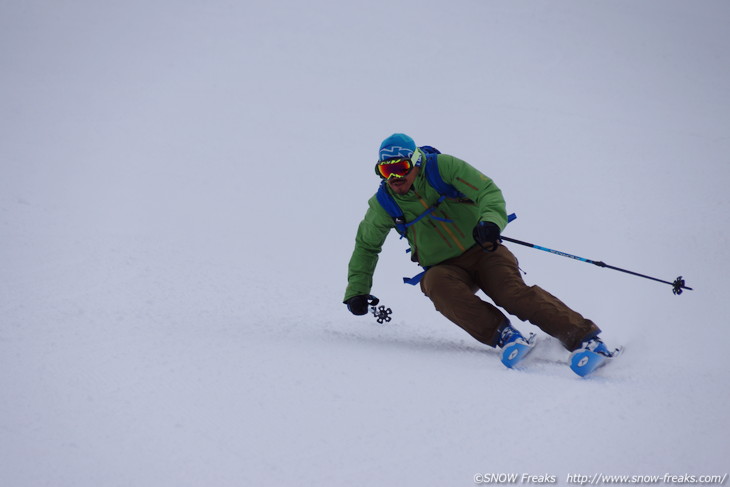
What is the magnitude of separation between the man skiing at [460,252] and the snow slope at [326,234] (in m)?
0.20

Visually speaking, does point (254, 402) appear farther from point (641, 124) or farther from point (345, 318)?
point (641, 124)

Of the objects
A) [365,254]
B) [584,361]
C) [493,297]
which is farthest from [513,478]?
[365,254]

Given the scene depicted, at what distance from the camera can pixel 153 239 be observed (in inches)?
292

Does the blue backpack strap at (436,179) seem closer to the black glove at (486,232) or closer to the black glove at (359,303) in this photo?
the black glove at (486,232)

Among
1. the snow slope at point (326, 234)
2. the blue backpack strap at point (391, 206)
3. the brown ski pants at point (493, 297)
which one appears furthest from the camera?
the blue backpack strap at point (391, 206)

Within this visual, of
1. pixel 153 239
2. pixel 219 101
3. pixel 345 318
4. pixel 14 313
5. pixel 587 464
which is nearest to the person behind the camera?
pixel 587 464

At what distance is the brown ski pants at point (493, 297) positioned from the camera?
405cm

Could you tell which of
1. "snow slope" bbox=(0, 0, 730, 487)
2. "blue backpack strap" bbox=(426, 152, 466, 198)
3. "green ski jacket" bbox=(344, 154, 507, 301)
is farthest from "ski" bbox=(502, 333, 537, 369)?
"blue backpack strap" bbox=(426, 152, 466, 198)

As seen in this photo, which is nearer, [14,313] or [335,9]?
[14,313]

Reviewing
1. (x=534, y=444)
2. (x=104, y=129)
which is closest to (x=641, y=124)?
(x=104, y=129)

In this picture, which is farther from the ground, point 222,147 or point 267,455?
point 222,147

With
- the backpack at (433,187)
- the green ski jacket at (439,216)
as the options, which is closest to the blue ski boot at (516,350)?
the green ski jacket at (439,216)

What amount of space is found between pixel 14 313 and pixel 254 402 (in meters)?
2.08

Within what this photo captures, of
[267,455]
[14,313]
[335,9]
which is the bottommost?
[267,455]
